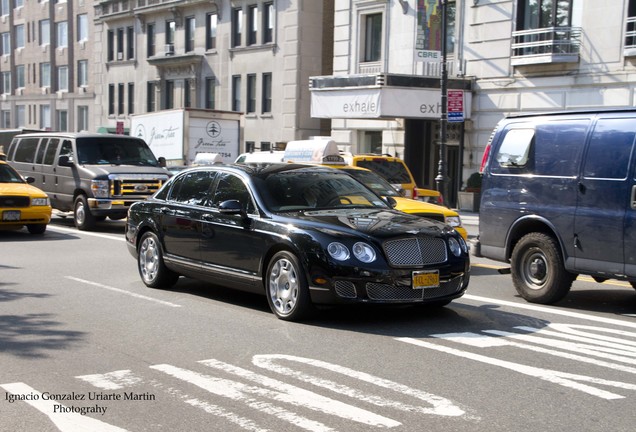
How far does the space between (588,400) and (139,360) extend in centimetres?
360

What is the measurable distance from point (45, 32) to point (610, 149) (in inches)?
2311

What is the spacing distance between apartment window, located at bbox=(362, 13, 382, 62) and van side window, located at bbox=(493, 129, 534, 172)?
23426mm

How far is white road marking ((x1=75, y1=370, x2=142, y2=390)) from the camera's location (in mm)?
6383

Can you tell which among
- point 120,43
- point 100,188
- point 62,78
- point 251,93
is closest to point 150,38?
point 120,43

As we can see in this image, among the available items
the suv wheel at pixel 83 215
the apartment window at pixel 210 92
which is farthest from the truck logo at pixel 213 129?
the suv wheel at pixel 83 215

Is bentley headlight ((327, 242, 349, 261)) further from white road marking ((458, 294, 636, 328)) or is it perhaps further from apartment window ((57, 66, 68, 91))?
apartment window ((57, 66, 68, 91))

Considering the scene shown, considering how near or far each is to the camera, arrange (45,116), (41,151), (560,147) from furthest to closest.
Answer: (45,116) → (41,151) → (560,147)

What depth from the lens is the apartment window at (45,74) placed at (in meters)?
61.8

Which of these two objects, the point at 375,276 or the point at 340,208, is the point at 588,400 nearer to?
Answer: the point at 375,276

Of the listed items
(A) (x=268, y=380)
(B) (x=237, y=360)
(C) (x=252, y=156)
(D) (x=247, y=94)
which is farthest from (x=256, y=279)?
(D) (x=247, y=94)

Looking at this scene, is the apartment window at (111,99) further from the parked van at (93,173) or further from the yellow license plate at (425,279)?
the yellow license plate at (425,279)

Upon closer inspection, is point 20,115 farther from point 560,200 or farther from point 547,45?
point 560,200

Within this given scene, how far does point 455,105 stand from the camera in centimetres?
2212

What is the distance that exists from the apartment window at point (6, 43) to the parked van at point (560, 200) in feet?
205
